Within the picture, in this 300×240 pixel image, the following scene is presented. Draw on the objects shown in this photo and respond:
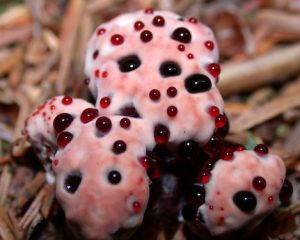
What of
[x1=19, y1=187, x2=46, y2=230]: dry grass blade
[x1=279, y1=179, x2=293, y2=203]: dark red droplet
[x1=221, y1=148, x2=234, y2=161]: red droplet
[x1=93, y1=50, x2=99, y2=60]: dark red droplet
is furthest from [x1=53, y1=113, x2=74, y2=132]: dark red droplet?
[x1=279, y1=179, x2=293, y2=203]: dark red droplet

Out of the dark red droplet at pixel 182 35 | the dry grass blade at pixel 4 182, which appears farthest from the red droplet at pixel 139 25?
the dry grass blade at pixel 4 182

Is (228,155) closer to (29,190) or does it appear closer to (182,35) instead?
(182,35)

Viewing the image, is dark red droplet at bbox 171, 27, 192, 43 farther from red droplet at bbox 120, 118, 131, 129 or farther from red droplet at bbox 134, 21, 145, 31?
red droplet at bbox 120, 118, 131, 129

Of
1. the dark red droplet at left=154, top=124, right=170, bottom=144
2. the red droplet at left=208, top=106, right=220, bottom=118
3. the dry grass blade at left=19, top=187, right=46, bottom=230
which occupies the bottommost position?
the dry grass blade at left=19, top=187, right=46, bottom=230

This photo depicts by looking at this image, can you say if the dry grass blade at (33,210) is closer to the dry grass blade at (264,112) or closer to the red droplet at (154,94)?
the red droplet at (154,94)

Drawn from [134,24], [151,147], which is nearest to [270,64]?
[134,24]
